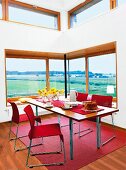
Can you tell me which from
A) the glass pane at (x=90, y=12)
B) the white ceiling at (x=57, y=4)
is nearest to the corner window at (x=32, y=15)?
the white ceiling at (x=57, y=4)

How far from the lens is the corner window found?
4.66 meters

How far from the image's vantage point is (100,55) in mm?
4941

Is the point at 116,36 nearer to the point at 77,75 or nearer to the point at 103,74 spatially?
the point at 103,74

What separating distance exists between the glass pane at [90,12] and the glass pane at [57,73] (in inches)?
59.3

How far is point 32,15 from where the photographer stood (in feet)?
16.5

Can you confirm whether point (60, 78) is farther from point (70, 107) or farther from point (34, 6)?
point (70, 107)

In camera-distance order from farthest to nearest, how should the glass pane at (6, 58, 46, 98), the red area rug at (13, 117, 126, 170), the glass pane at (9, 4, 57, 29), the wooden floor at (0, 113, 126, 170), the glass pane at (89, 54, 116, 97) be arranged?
the glass pane at (6, 58, 46, 98)
the glass pane at (9, 4, 57, 29)
the glass pane at (89, 54, 116, 97)
the red area rug at (13, 117, 126, 170)
the wooden floor at (0, 113, 126, 170)

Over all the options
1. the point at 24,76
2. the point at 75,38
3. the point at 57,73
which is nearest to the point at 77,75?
the point at 57,73

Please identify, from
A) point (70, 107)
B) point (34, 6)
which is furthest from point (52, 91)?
point (34, 6)

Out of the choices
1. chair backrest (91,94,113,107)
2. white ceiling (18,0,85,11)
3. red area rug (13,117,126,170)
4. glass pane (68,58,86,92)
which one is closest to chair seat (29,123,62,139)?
red area rug (13,117,126,170)

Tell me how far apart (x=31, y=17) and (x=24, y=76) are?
6.08 feet

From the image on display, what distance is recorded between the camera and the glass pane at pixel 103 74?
446 cm

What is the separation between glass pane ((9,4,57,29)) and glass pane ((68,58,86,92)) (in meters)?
1.45

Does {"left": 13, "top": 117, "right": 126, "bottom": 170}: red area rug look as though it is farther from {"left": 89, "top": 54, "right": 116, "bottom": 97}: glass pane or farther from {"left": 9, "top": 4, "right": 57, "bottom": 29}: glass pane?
{"left": 9, "top": 4, "right": 57, "bottom": 29}: glass pane
